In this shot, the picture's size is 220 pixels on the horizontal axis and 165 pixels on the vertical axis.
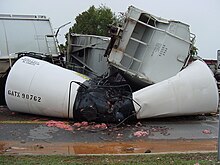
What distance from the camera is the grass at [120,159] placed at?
629cm

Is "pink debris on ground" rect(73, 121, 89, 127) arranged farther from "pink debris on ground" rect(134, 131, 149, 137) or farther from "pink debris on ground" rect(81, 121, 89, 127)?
"pink debris on ground" rect(134, 131, 149, 137)

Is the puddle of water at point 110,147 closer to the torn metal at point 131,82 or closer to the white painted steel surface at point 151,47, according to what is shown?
the torn metal at point 131,82

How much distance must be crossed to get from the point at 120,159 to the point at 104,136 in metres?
2.60

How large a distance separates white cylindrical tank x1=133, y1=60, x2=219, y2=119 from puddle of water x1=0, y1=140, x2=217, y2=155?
1964 mm

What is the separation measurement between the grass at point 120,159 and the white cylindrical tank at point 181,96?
11.7 ft

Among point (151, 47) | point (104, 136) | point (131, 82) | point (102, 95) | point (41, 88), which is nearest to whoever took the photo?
point (104, 136)

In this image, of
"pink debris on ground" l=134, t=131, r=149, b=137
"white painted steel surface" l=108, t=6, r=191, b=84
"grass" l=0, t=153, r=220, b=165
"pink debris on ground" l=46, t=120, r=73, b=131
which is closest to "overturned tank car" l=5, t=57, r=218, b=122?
"pink debris on ground" l=46, t=120, r=73, b=131

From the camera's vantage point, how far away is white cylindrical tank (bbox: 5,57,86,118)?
1052 centimetres

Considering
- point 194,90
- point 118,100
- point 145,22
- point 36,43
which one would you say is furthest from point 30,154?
point 36,43

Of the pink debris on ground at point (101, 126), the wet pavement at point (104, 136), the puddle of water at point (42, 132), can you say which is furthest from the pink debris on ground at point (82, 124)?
the puddle of water at point (42, 132)

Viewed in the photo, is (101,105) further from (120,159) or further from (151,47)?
(120,159)

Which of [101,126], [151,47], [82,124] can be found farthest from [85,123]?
[151,47]

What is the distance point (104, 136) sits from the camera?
9195 mm

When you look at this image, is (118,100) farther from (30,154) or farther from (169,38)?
(30,154)
